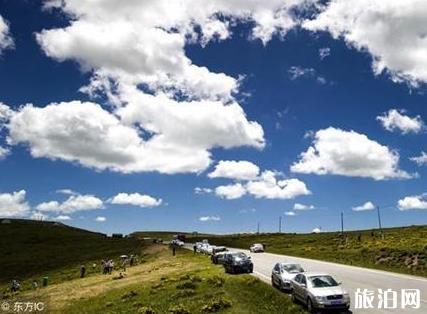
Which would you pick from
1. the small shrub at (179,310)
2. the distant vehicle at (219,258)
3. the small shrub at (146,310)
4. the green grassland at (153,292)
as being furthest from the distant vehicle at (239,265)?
the small shrub at (179,310)

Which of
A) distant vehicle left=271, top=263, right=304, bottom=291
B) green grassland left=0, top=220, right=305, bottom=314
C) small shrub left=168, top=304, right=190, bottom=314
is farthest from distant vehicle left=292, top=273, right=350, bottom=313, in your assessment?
small shrub left=168, top=304, right=190, bottom=314

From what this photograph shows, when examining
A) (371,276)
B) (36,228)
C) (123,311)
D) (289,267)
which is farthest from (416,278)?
(36,228)

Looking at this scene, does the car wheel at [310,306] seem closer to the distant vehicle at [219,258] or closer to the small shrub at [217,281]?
the small shrub at [217,281]

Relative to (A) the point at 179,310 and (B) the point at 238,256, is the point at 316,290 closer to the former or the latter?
(A) the point at 179,310

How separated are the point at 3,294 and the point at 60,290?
11.9 m

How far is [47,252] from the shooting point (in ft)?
391

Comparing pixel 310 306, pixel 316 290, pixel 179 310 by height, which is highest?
pixel 316 290

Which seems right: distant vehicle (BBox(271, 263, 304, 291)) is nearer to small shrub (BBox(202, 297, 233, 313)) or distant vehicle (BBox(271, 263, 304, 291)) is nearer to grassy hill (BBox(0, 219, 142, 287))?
small shrub (BBox(202, 297, 233, 313))

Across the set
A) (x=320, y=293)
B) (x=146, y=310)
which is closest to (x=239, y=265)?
(x=146, y=310)

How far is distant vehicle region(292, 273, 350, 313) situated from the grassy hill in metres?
50.9

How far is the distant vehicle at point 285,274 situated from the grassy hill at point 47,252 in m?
43.3

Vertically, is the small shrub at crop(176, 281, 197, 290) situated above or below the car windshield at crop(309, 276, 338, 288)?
below

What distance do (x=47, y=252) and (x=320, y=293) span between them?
330ft

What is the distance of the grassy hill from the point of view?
89.3 meters
